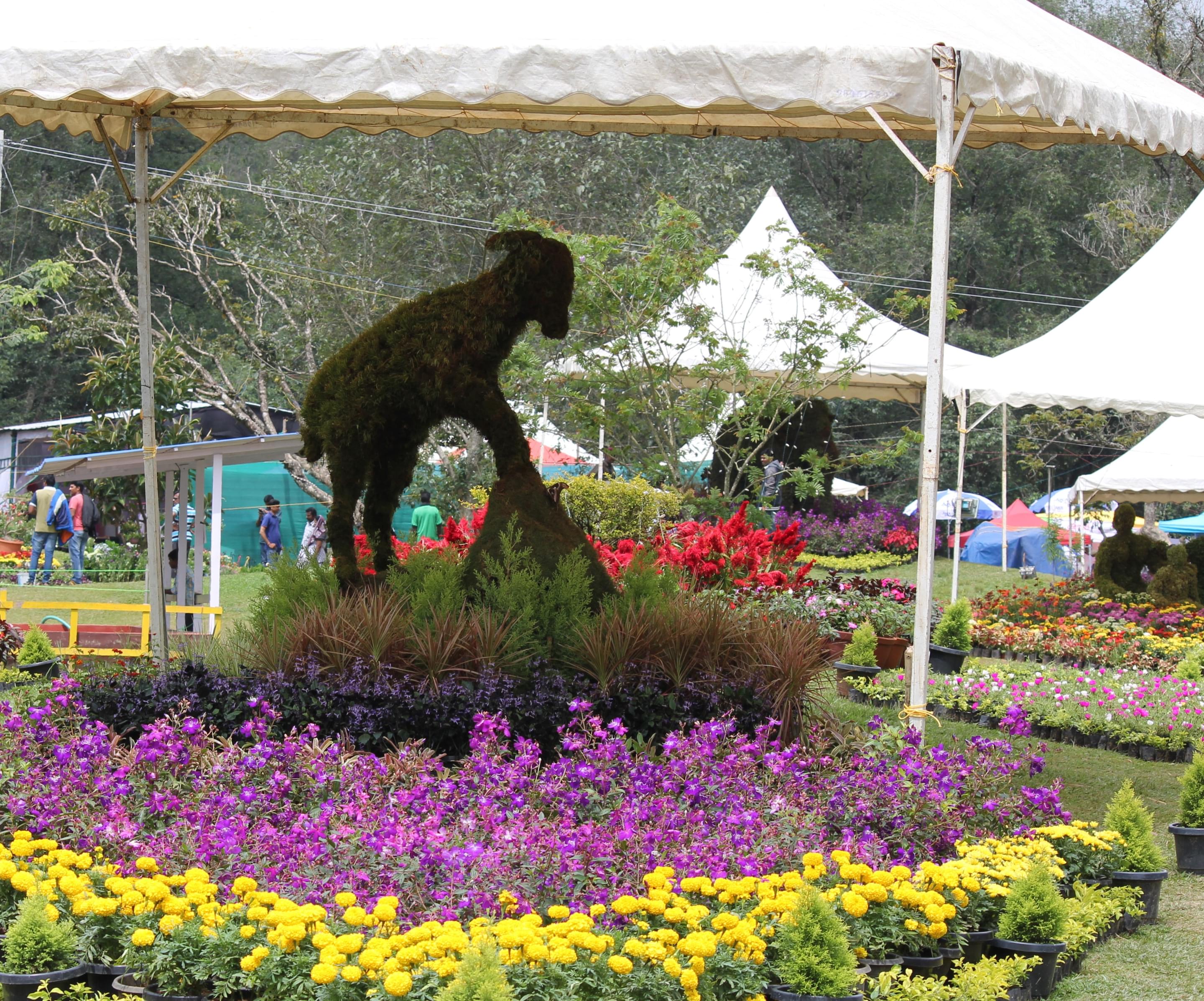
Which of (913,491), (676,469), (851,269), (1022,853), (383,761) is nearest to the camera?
(1022,853)

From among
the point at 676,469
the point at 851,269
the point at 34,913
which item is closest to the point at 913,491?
the point at 851,269

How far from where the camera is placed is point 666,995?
3305 millimetres

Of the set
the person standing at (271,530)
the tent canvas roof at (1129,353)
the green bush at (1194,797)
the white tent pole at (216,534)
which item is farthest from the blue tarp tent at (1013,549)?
the green bush at (1194,797)

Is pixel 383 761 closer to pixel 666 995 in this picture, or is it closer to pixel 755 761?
pixel 755 761

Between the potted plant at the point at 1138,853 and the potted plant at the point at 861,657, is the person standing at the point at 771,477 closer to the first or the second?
the potted plant at the point at 861,657

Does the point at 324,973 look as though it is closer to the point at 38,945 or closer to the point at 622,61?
the point at 38,945

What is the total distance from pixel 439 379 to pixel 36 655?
16.3ft

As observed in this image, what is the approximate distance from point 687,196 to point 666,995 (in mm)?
20158

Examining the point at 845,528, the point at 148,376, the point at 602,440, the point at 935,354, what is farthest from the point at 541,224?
the point at 845,528

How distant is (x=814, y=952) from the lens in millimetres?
3498

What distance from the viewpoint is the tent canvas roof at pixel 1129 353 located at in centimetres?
1127

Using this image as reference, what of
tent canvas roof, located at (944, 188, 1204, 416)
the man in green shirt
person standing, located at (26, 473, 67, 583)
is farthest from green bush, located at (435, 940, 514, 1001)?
person standing, located at (26, 473, 67, 583)

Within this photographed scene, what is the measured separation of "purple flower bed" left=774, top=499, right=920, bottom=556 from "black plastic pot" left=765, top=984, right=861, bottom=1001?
634 inches

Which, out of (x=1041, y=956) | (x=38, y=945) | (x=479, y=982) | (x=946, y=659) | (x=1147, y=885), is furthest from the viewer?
(x=946, y=659)
